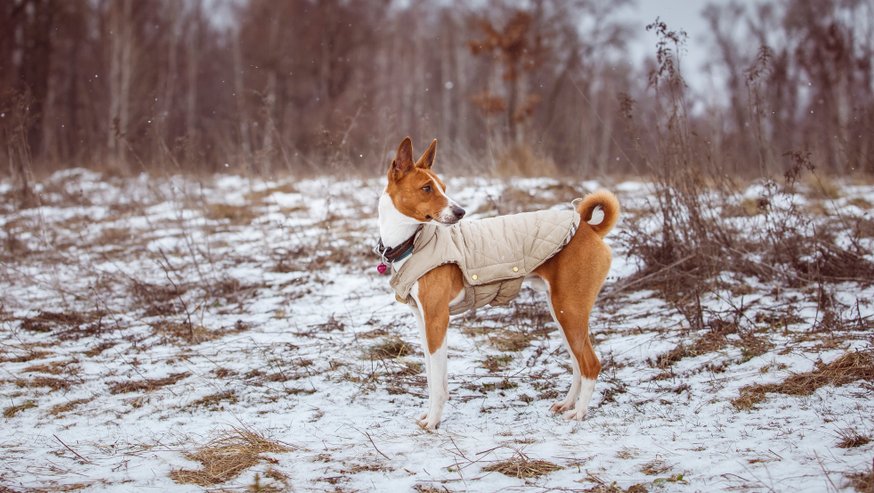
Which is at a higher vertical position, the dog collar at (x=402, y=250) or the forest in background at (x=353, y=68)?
the forest in background at (x=353, y=68)

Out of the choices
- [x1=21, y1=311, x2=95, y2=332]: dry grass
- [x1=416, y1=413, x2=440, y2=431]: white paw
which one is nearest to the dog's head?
[x1=416, y1=413, x2=440, y2=431]: white paw

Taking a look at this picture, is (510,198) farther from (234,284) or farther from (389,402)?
(389,402)

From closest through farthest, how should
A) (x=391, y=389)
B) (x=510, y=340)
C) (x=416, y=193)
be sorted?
(x=416, y=193)
(x=391, y=389)
(x=510, y=340)

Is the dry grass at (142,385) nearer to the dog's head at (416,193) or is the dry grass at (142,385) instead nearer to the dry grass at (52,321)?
the dry grass at (52,321)

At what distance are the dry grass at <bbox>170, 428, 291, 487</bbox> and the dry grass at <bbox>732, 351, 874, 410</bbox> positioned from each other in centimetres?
266

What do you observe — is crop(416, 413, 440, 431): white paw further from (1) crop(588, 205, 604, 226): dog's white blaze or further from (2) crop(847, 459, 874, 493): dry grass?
(2) crop(847, 459, 874, 493): dry grass

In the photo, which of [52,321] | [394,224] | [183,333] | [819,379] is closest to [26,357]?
[52,321]

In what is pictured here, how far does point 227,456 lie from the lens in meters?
3.06

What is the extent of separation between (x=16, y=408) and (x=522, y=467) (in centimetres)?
331

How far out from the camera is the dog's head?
3.75 meters

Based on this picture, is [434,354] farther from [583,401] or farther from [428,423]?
[583,401]

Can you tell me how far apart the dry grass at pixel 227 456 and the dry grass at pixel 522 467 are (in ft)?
3.71

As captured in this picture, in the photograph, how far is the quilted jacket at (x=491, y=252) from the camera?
387 cm

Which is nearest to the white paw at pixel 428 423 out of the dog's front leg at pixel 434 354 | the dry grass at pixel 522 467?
the dog's front leg at pixel 434 354
